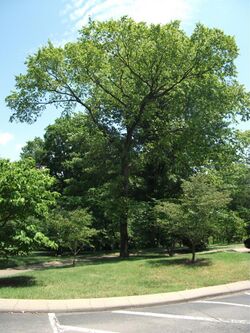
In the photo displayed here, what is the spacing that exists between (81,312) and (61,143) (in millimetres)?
36708

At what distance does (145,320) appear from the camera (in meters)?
9.03

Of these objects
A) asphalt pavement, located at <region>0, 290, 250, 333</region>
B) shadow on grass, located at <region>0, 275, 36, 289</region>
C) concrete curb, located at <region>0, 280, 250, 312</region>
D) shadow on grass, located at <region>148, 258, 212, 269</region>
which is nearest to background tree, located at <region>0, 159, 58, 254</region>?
shadow on grass, located at <region>0, 275, 36, 289</region>

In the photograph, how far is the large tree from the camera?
78.9ft

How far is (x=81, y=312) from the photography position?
987 cm

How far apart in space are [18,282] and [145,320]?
6207 millimetres

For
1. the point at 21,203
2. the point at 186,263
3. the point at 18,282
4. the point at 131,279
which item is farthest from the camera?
the point at 186,263

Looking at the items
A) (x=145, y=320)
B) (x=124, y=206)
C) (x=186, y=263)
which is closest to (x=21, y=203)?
(x=145, y=320)

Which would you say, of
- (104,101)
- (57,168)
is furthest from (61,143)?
(104,101)

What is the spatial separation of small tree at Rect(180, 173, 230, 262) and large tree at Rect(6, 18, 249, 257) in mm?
7402

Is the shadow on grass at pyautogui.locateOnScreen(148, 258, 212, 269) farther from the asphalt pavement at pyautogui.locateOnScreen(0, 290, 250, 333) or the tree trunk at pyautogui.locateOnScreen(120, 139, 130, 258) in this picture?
the tree trunk at pyautogui.locateOnScreen(120, 139, 130, 258)

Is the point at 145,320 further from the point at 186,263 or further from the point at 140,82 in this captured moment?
the point at 140,82

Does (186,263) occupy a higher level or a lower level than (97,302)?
higher

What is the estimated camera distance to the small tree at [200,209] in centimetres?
1781

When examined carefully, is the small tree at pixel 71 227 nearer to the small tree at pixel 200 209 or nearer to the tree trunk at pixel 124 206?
the tree trunk at pixel 124 206
